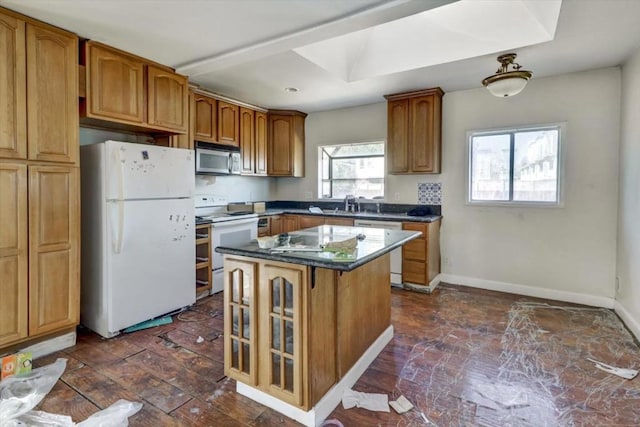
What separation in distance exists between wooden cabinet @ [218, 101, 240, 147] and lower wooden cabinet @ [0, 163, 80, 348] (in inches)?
75.3

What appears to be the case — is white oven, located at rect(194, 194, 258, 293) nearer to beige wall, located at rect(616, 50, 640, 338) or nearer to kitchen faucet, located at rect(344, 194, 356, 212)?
kitchen faucet, located at rect(344, 194, 356, 212)

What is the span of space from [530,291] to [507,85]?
2.49m

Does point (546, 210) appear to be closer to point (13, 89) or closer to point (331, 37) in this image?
point (331, 37)

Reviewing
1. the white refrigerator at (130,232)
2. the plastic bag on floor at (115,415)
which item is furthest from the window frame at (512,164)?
the plastic bag on floor at (115,415)

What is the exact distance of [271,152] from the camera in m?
5.16

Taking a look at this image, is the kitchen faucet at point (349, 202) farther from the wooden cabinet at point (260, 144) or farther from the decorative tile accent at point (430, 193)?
the wooden cabinet at point (260, 144)

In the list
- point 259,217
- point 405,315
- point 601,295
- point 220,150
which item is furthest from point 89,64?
point 601,295

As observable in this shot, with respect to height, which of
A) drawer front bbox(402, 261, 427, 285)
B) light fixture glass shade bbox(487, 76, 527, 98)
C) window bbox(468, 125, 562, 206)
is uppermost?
light fixture glass shade bbox(487, 76, 527, 98)

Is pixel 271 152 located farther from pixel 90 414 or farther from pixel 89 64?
pixel 90 414

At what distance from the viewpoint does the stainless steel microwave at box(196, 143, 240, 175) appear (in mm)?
3879

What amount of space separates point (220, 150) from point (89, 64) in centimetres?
165

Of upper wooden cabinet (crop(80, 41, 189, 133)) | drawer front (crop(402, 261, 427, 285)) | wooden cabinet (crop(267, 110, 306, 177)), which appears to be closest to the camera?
upper wooden cabinet (crop(80, 41, 189, 133))

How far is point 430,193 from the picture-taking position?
4.42 metres

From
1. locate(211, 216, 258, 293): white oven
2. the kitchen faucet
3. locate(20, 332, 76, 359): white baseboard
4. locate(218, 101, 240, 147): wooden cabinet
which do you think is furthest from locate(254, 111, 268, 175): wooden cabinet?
locate(20, 332, 76, 359): white baseboard
